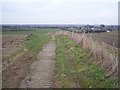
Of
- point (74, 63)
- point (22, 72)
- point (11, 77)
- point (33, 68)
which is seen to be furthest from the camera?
point (74, 63)

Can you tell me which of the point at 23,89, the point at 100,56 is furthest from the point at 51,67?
the point at 23,89

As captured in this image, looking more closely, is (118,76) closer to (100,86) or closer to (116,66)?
(116,66)

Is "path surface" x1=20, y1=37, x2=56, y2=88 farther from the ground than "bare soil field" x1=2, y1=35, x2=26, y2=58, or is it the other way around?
"bare soil field" x1=2, y1=35, x2=26, y2=58

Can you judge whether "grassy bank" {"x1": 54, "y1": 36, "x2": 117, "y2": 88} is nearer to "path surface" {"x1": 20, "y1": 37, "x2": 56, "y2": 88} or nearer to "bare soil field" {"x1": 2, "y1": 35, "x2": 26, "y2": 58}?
"path surface" {"x1": 20, "y1": 37, "x2": 56, "y2": 88}

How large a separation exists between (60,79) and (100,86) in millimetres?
1968

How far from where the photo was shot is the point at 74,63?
49.0 ft

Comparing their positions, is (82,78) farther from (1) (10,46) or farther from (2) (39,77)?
(1) (10,46)

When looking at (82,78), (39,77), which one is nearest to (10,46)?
(39,77)

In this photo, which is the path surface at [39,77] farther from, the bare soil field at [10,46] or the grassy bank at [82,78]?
the bare soil field at [10,46]

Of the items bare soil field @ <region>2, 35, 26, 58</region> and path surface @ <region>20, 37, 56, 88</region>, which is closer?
path surface @ <region>20, 37, 56, 88</region>

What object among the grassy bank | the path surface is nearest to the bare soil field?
the path surface

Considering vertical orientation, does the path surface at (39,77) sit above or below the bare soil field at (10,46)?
below

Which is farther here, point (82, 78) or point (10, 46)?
point (10, 46)

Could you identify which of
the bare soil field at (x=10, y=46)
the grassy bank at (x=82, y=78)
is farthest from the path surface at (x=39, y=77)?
the bare soil field at (x=10, y=46)
